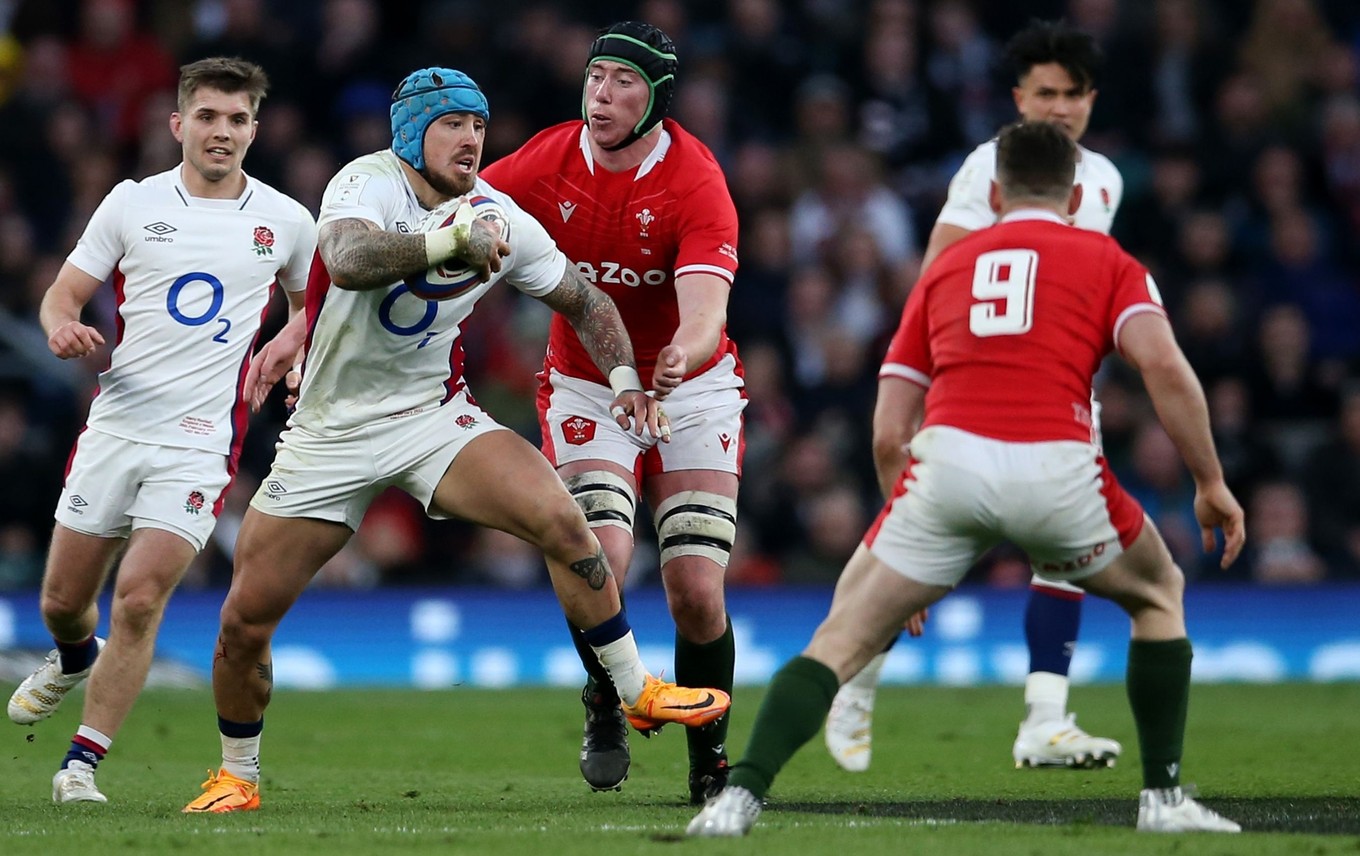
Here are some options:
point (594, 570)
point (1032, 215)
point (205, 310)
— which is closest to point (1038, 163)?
point (1032, 215)

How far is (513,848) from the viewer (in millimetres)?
5688

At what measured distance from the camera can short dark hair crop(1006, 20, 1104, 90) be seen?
8.73 m

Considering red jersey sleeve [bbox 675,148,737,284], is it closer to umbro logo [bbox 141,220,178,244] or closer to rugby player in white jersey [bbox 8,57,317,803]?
rugby player in white jersey [bbox 8,57,317,803]

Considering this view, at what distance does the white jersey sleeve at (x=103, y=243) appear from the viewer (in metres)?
7.77

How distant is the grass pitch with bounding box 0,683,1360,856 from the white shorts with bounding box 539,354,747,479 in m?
1.29

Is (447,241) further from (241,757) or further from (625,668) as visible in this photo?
(241,757)

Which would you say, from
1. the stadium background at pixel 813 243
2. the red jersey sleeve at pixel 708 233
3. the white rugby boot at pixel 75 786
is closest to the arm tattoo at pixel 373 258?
the red jersey sleeve at pixel 708 233

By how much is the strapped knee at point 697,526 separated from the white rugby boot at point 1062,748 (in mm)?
1823

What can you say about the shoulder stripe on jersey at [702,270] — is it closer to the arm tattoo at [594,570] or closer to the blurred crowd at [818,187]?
the arm tattoo at [594,570]

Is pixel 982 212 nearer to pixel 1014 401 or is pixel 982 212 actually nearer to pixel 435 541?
pixel 1014 401

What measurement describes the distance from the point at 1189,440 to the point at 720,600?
2.31 meters

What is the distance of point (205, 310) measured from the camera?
7852mm

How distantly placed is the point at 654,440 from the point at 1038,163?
2.11m

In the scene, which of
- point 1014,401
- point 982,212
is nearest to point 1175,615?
point 1014,401
